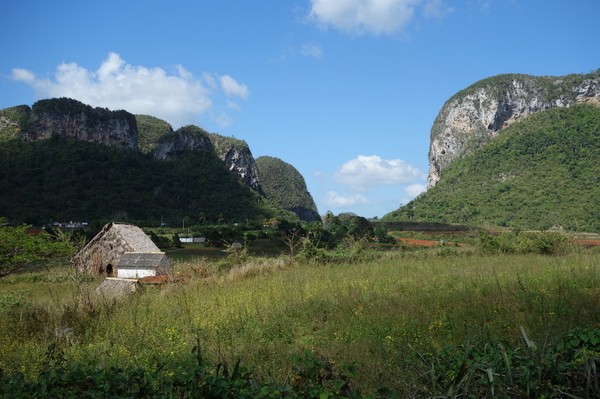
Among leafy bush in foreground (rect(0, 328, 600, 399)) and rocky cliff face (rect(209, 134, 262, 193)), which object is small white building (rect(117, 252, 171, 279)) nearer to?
leafy bush in foreground (rect(0, 328, 600, 399))

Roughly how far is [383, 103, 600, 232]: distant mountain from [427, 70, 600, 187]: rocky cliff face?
3048mm

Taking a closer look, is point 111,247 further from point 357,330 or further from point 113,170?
point 113,170

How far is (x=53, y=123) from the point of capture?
114 meters

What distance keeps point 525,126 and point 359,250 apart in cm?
12063

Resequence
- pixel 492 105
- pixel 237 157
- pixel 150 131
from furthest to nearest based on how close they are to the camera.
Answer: pixel 237 157, pixel 150 131, pixel 492 105

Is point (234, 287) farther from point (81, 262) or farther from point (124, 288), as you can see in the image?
point (81, 262)

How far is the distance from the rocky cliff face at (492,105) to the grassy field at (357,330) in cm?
13519

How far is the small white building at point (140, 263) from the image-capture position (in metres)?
21.3

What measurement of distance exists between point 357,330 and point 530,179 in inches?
4034

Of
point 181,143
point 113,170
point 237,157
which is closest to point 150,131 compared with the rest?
point 181,143

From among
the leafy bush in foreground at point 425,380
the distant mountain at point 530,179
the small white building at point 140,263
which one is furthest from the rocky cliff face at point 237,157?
the leafy bush in foreground at point 425,380

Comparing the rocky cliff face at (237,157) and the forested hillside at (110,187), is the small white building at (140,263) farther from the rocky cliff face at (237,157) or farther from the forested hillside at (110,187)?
the rocky cliff face at (237,157)

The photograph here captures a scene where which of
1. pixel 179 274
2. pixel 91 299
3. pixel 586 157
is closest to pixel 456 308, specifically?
pixel 91 299

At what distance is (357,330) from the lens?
6.43m
